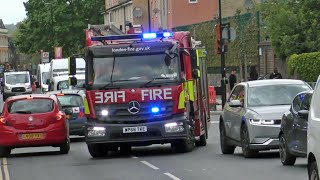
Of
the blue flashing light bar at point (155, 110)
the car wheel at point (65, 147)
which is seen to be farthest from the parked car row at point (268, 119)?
the car wheel at point (65, 147)

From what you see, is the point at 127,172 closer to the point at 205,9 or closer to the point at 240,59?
the point at 240,59

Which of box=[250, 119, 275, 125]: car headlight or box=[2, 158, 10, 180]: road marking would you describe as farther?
box=[250, 119, 275, 125]: car headlight

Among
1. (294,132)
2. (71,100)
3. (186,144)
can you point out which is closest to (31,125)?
(186,144)

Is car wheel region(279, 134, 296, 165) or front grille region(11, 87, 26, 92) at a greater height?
car wheel region(279, 134, 296, 165)

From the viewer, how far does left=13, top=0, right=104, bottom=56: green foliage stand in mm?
107375

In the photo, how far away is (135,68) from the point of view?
2066 cm

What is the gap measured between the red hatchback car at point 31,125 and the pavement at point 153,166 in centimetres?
40

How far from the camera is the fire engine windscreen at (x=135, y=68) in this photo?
2059 cm

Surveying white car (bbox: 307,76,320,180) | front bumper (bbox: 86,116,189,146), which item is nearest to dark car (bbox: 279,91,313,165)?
white car (bbox: 307,76,320,180)

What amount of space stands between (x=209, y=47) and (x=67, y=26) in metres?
45.7

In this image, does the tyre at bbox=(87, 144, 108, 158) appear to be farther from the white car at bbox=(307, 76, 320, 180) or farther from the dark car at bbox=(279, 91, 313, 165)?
the white car at bbox=(307, 76, 320, 180)

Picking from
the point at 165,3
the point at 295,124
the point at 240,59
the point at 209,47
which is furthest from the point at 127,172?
the point at 165,3

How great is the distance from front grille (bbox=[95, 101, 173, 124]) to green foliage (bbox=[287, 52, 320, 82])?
77.3 feet

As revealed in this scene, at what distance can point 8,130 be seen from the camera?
22422mm
